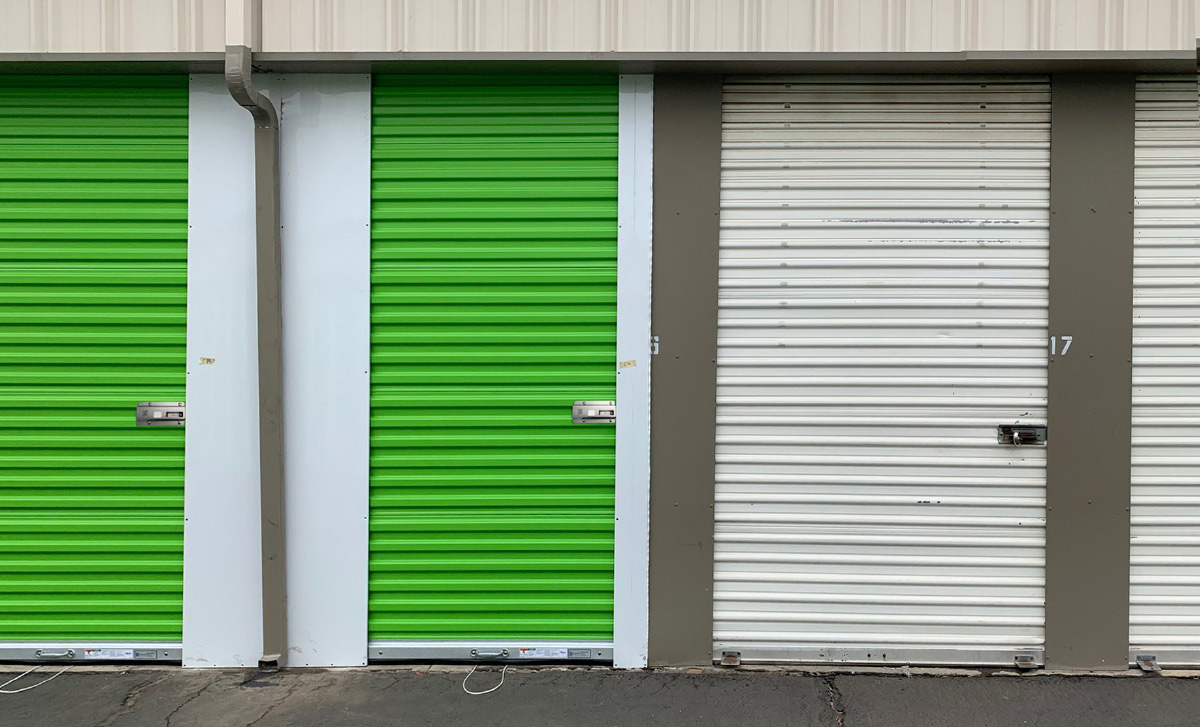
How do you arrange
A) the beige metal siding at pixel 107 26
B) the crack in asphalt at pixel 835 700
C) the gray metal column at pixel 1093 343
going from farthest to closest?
the gray metal column at pixel 1093 343 → the beige metal siding at pixel 107 26 → the crack in asphalt at pixel 835 700

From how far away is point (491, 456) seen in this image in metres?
4.36

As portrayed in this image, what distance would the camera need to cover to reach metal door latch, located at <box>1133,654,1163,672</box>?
4.23 m

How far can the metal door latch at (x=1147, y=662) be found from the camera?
4.23 m

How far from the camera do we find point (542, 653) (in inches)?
171

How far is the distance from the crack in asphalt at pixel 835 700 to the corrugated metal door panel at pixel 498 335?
1198 mm

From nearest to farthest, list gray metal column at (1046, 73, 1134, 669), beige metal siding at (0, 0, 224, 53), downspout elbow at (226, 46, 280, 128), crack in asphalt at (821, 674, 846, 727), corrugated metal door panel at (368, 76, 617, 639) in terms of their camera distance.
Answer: crack in asphalt at (821, 674, 846, 727) < downspout elbow at (226, 46, 280, 128) < beige metal siding at (0, 0, 224, 53) < gray metal column at (1046, 73, 1134, 669) < corrugated metal door panel at (368, 76, 617, 639)

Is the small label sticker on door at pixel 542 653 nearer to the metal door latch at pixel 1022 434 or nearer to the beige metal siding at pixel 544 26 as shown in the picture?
the metal door latch at pixel 1022 434

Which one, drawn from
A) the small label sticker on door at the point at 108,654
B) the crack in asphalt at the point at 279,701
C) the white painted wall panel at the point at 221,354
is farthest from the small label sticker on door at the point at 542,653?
the small label sticker on door at the point at 108,654

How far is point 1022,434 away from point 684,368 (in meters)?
1.86

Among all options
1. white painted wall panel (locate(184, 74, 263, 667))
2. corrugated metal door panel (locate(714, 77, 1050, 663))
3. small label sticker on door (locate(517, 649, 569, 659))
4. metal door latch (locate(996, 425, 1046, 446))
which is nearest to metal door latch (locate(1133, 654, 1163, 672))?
corrugated metal door panel (locate(714, 77, 1050, 663))

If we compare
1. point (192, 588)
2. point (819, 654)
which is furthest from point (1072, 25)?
point (192, 588)

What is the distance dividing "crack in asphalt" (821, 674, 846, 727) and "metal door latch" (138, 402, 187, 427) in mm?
3709

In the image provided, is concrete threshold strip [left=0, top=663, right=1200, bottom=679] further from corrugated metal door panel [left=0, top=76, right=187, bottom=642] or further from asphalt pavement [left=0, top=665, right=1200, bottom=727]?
corrugated metal door panel [left=0, top=76, right=187, bottom=642]

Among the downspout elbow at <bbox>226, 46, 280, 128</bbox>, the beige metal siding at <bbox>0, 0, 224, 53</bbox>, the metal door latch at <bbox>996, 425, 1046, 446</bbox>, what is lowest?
the metal door latch at <bbox>996, 425, 1046, 446</bbox>
